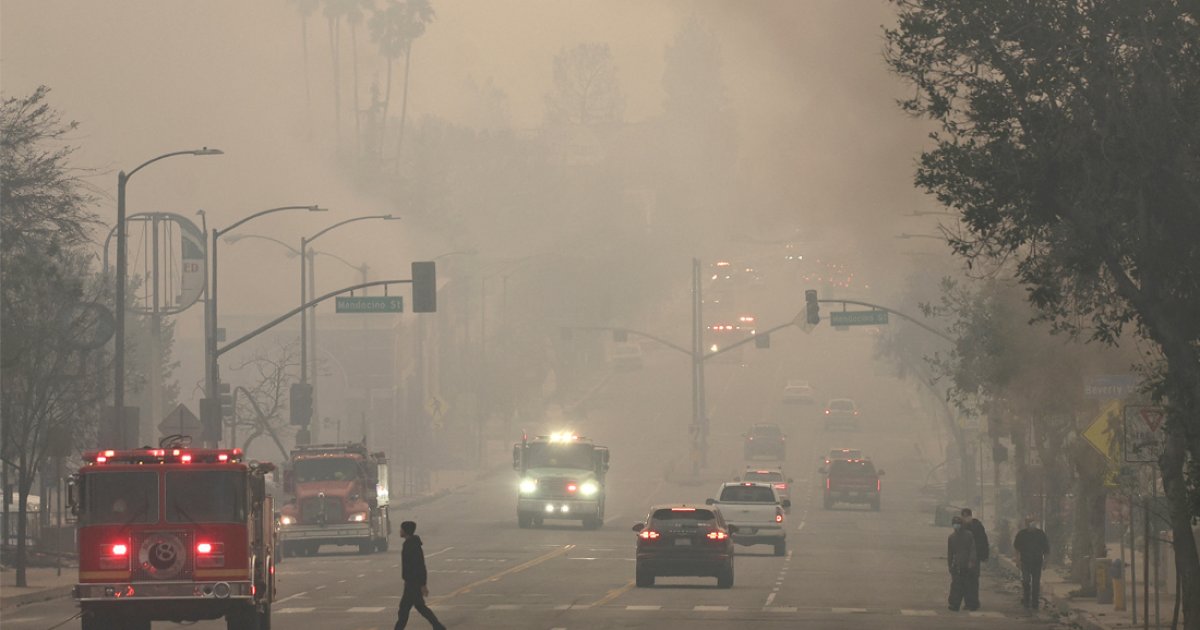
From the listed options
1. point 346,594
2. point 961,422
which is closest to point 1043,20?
point 346,594

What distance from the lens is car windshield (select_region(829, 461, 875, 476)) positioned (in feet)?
246

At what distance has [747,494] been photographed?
50094mm

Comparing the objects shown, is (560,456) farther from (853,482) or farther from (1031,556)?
(1031,556)

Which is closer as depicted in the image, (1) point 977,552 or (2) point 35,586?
(1) point 977,552

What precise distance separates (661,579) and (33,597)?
1332 cm

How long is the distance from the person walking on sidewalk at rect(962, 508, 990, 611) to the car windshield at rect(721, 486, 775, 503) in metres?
12.8

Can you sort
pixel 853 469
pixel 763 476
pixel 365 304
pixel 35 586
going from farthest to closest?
pixel 853 469 < pixel 763 476 < pixel 365 304 < pixel 35 586

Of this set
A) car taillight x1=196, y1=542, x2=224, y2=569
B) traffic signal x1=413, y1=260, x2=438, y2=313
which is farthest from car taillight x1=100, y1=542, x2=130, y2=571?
traffic signal x1=413, y1=260, x2=438, y2=313

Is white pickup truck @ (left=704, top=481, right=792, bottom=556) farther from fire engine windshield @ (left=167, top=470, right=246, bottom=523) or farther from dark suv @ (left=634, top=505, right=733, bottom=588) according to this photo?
fire engine windshield @ (left=167, top=470, right=246, bottom=523)

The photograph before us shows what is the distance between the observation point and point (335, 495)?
48656 millimetres

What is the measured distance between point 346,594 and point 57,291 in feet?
36.9

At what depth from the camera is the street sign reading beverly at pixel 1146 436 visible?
2541 cm

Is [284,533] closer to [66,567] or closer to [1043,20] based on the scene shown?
[66,567]

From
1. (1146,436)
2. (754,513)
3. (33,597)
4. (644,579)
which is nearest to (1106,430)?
(1146,436)
